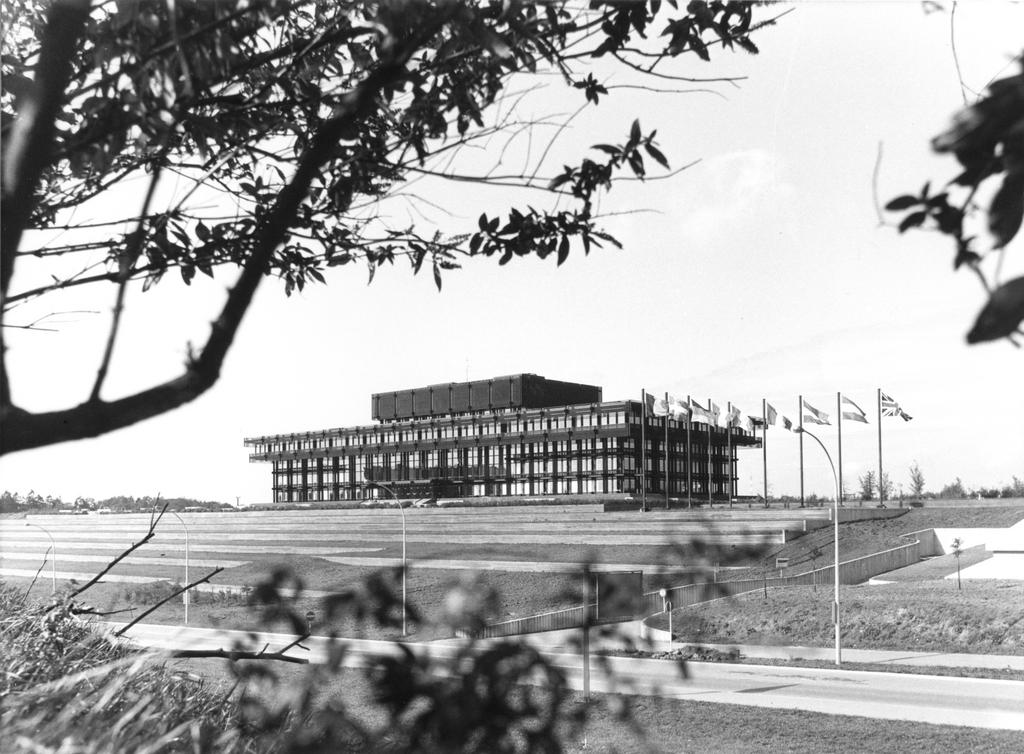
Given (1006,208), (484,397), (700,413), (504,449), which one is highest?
Answer: (484,397)

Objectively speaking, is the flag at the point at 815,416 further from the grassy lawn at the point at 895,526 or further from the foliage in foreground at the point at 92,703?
the foliage in foreground at the point at 92,703

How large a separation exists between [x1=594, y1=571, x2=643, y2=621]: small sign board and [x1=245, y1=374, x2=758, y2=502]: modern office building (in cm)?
5487

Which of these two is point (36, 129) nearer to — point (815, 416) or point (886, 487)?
point (815, 416)

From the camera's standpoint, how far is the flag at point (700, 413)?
173 ft

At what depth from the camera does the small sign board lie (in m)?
2.15

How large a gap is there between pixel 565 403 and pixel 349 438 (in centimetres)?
1952

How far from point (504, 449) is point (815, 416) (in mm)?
27931

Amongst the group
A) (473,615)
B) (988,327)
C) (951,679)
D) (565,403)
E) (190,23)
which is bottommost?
(951,679)

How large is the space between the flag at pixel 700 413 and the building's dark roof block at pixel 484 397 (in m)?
11.9

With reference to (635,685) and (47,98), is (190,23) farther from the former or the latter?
(635,685)

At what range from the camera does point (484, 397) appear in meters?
72.8

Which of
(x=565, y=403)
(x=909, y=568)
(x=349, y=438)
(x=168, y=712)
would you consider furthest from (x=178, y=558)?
(x=168, y=712)

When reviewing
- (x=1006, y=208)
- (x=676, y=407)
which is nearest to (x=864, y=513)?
(x=676, y=407)

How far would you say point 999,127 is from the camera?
1267mm
